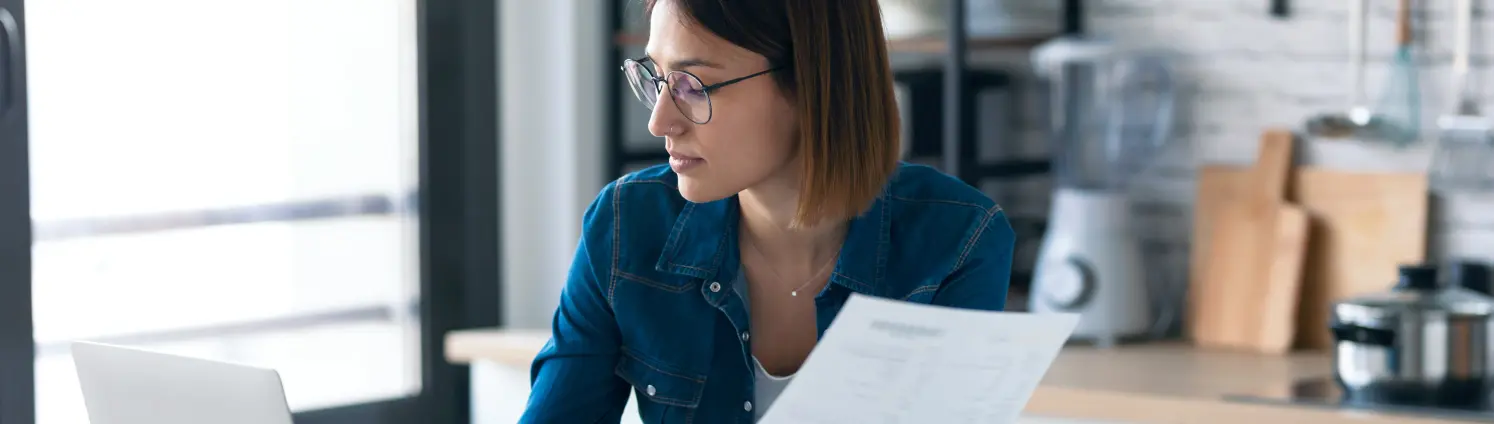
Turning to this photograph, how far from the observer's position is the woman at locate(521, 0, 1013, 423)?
1.22m

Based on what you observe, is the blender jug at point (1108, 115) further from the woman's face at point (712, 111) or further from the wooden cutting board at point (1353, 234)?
the woman's face at point (712, 111)

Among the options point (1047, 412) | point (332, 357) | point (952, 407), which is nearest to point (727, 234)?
point (952, 407)

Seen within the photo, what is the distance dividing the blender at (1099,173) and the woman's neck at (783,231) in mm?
1223

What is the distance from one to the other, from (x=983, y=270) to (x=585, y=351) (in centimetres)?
34

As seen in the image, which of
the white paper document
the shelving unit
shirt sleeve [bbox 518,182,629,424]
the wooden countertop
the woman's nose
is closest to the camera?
the white paper document

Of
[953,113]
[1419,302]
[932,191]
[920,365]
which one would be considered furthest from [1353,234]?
[920,365]

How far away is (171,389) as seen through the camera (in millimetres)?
995

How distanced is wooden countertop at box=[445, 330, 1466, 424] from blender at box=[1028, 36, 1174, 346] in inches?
3.0

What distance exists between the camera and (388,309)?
262cm

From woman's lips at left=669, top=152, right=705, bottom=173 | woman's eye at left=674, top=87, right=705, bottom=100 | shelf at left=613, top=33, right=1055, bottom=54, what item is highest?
shelf at left=613, top=33, right=1055, bottom=54

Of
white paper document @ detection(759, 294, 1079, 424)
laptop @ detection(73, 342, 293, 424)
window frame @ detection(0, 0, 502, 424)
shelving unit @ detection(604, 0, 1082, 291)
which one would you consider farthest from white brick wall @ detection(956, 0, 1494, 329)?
laptop @ detection(73, 342, 293, 424)

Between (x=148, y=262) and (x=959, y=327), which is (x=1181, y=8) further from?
(x=959, y=327)

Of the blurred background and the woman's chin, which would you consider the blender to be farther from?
the woman's chin

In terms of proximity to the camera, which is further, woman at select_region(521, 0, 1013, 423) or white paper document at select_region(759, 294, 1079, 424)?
woman at select_region(521, 0, 1013, 423)
